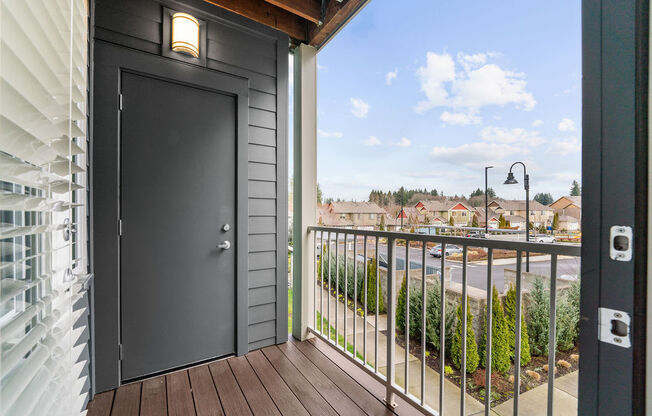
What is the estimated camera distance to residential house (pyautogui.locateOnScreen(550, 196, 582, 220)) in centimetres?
97

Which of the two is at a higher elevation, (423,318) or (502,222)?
(502,222)

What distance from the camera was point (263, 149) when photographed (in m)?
2.46

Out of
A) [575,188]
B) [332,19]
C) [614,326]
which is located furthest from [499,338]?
[332,19]

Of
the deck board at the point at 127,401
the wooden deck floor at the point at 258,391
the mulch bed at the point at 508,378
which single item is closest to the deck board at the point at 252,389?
the wooden deck floor at the point at 258,391

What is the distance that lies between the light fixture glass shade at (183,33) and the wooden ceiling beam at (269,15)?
0.95 ft

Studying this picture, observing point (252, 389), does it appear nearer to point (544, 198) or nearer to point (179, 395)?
point (179, 395)

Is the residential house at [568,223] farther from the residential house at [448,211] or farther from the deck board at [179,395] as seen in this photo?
the deck board at [179,395]

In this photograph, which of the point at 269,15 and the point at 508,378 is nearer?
the point at 508,378

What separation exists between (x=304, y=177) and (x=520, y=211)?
1689mm

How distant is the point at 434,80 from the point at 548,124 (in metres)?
0.70

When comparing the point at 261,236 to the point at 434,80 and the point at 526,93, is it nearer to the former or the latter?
the point at 434,80

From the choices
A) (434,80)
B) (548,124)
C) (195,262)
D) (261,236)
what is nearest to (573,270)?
(548,124)

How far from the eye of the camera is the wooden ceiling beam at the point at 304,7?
7.31 feet

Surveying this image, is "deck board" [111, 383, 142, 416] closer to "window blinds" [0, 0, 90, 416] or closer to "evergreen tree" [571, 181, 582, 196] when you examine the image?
"window blinds" [0, 0, 90, 416]
